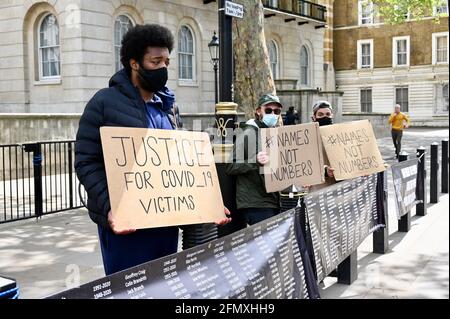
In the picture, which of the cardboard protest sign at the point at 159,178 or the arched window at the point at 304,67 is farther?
the arched window at the point at 304,67

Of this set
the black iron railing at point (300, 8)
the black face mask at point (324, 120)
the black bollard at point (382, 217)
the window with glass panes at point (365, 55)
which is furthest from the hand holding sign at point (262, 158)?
the window with glass panes at point (365, 55)

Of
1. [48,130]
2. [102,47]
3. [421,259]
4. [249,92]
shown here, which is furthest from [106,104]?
[102,47]

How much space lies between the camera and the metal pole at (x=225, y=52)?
5.85m

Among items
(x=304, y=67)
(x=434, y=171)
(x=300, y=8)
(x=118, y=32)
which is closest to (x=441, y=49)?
(x=304, y=67)

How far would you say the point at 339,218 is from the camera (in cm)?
515

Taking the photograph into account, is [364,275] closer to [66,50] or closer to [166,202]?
[166,202]

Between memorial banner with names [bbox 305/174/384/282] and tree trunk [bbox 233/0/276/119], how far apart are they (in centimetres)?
591

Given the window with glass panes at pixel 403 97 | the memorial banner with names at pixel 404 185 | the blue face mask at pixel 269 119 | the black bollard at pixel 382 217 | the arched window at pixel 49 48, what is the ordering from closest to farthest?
the blue face mask at pixel 269 119, the black bollard at pixel 382 217, the memorial banner with names at pixel 404 185, the arched window at pixel 49 48, the window with glass panes at pixel 403 97

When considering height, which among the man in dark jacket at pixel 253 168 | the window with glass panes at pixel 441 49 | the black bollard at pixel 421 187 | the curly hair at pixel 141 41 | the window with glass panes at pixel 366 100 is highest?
the window with glass panes at pixel 441 49

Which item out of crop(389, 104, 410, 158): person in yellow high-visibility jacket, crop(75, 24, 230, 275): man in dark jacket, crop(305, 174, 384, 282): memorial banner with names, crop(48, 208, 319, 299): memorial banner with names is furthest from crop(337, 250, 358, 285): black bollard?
crop(389, 104, 410, 158): person in yellow high-visibility jacket

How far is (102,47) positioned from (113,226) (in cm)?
1862

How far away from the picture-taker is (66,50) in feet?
66.1

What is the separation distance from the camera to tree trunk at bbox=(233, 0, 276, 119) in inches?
471

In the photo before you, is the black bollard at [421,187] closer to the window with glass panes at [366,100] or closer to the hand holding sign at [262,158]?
the hand holding sign at [262,158]
